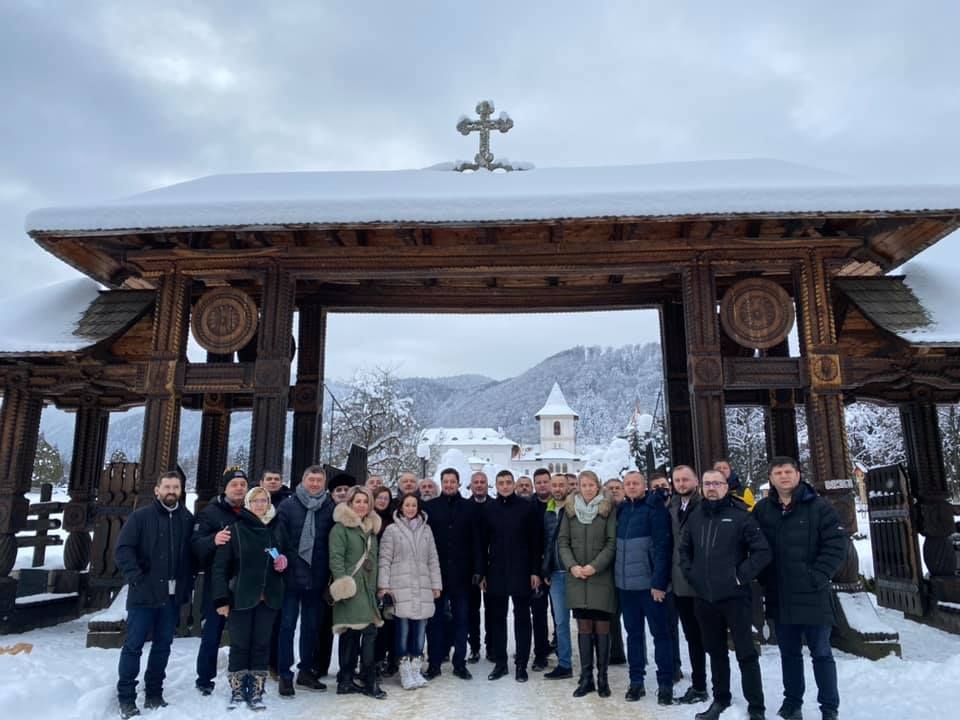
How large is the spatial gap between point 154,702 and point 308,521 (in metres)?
1.66

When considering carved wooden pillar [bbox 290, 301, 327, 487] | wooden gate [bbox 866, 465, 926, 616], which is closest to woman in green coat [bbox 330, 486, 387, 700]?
carved wooden pillar [bbox 290, 301, 327, 487]

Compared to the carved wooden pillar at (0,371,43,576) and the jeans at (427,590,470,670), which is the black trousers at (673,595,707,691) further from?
the carved wooden pillar at (0,371,43,576)

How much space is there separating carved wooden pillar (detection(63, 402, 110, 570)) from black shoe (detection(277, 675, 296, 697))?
24.9ft

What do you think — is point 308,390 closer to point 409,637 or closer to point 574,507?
point 409,637

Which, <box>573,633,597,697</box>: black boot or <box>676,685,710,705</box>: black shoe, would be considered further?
<box>573,633,597,697</box>: black boot

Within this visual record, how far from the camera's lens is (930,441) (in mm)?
10094

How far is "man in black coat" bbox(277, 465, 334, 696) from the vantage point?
17.9 ft

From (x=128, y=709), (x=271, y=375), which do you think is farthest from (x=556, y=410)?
(x=128, y=709)

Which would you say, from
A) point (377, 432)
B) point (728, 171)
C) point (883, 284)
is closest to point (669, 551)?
point (728, 171)

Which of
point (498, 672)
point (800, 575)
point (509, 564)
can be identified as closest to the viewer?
point (800, 575)

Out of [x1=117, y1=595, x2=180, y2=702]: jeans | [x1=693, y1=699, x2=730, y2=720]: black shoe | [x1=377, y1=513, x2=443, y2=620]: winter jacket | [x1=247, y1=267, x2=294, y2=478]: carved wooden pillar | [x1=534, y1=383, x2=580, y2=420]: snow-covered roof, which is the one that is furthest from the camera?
[x1=534, y1=383, x2=580, y2=420]: snow-covered roof

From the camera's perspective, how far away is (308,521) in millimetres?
5594

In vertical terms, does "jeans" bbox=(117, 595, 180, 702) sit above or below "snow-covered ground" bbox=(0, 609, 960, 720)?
above

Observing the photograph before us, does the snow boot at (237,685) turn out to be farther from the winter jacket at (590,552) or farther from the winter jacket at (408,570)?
the winter jacket at (590,552)
